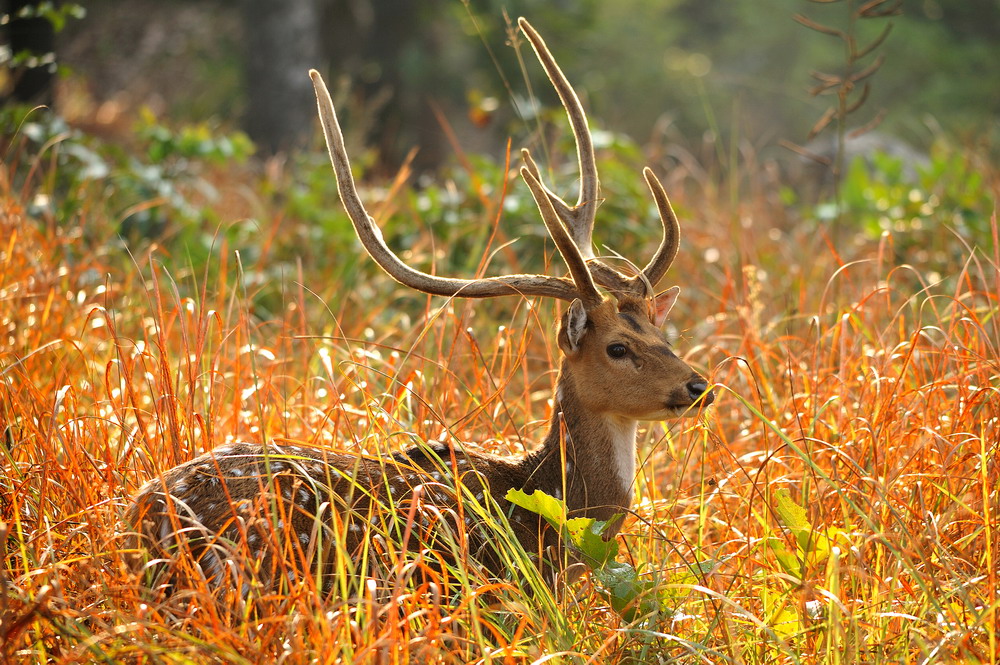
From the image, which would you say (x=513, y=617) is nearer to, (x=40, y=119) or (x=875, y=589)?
(x=875, y=589)

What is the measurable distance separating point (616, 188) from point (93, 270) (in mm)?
3018

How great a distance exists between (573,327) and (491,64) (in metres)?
10.3

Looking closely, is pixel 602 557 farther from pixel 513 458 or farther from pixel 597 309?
pixel 597 309

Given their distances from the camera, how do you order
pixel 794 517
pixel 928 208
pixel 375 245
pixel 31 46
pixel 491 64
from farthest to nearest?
pixel 491 64, pixel 31 46, pixel 928 208, pixel 375 245, pixel 794 517

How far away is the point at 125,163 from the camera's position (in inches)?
263

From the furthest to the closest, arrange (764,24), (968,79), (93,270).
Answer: (764,24) → (968,79) → (93,270)

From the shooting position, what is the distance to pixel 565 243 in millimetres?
2908

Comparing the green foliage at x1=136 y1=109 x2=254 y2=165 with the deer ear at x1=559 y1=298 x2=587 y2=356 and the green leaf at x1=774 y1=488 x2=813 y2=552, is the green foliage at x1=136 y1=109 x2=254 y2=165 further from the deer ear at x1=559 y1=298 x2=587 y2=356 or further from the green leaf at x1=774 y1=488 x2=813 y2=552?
the green leaf at x1=774 y1=488 x2=813 y2=552

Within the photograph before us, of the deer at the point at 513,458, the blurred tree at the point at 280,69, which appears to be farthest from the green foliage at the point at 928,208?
the blurred tree at the point at 280,69

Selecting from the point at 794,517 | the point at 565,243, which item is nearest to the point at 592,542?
the point at 794,517

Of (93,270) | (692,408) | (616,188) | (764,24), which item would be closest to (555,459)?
(692,408)

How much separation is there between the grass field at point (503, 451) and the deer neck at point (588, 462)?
0.15 m

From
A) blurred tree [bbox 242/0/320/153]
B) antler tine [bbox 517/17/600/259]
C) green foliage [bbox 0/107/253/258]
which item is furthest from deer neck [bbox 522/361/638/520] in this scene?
blurred tree [bbox 242/0/320/153]

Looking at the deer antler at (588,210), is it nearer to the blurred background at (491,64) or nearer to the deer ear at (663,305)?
the deer ear at (663,305)
